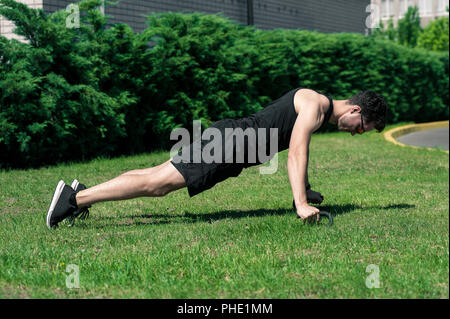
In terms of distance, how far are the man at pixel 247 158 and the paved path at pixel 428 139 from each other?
8.14 metres

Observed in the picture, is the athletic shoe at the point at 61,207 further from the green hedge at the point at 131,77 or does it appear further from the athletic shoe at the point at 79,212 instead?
the green hedge at the point at 131,77

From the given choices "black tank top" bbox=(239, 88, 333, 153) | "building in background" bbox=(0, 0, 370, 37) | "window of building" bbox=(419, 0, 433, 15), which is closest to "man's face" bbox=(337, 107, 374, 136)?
"black tank top" bbox=(239, 88, 333, 153)

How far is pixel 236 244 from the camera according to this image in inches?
176

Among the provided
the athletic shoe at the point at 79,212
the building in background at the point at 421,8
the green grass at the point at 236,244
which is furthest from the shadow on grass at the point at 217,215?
the building in background at the point at 421,8

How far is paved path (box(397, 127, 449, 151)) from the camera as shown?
13.6 m

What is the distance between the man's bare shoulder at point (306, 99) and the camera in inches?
202

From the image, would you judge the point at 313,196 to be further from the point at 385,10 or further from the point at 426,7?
the point at 385,10

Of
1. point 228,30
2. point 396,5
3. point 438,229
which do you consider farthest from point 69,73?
point 396,5

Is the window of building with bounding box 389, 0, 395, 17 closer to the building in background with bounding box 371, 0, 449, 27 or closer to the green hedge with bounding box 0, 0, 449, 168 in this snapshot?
the building in background with bounding box 371, 0, 449, 27

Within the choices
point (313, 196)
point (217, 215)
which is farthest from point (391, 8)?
point (217, 215)

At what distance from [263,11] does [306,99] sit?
1474 centimetres

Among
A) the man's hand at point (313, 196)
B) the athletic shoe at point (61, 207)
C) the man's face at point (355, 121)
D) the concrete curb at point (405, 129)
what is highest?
the man's face at point (355, 121)
